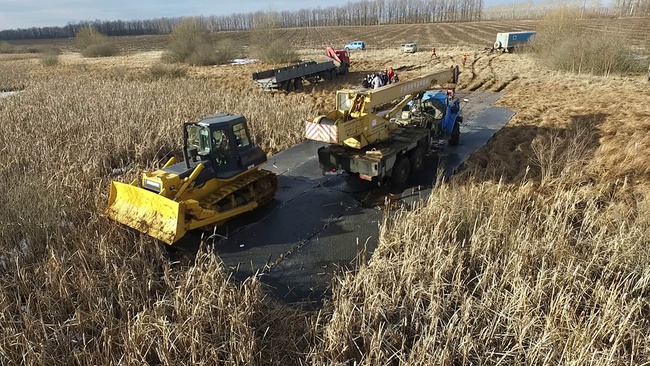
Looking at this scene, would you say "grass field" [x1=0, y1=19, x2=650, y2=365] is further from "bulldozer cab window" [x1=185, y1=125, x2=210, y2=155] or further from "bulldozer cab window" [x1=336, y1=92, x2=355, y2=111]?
"bulldozer cab window" [x1=336, y1=92, x2=355, y2=111]

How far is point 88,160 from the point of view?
29.1ft

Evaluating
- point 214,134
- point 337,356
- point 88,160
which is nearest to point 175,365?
point 337,356

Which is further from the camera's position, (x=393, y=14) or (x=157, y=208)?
(x=393, y=14)

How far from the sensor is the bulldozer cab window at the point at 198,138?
7008 millimetres

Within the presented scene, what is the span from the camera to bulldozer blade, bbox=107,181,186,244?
5.92 m

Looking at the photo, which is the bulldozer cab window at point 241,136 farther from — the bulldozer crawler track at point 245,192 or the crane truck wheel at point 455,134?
the crane truck wheel at point 455,134

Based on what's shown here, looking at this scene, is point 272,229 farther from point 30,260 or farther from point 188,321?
point 30,260

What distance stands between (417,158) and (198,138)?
4963 mm

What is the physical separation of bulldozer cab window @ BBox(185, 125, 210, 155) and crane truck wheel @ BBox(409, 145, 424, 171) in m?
4.57

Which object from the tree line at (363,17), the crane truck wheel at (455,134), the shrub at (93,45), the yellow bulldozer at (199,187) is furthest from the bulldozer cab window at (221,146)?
the tree line at (363,17)

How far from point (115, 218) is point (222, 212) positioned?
169 centimetres

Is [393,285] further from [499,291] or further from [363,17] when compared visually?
[363,17]

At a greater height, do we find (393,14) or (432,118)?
(393,14)

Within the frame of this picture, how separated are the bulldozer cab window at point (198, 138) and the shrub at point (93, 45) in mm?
45524
